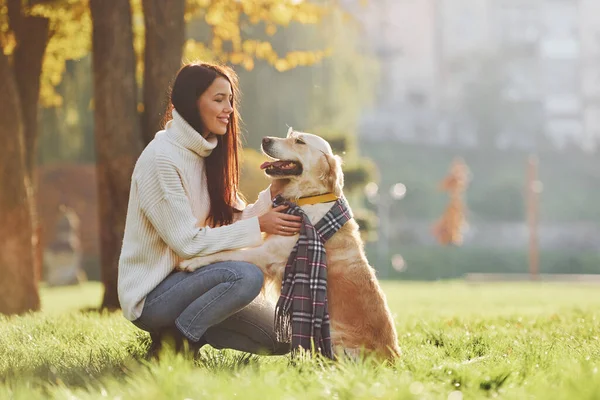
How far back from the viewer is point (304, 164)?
4035 mm

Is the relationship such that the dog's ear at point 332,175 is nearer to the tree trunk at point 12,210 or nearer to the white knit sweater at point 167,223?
the white knit sweater at point 167,223

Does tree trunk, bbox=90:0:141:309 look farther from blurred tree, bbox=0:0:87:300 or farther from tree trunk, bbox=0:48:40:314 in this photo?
blurred tree, bbox=0:0:87:300

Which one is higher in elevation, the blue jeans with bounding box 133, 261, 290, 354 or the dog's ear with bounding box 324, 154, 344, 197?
the dog's ear with bounding box 324, 154, 344, 197

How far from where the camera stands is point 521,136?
2721 inches

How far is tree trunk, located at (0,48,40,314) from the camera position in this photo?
7219 millimetres

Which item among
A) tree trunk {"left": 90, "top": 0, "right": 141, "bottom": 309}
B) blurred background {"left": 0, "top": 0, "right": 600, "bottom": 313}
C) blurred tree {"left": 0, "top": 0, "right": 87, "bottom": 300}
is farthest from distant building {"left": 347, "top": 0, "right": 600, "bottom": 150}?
tree trunk {"left": 90, "top": 0, "right": 141, "bottom": 309}

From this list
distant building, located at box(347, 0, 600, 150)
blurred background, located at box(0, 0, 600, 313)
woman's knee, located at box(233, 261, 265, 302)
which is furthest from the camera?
distant building, located at box(347, 0, 600, 150)

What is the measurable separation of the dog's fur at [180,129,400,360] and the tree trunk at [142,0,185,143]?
3.10 metres

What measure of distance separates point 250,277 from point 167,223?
0.46 meters

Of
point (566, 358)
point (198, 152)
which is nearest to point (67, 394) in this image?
point (198, 152)

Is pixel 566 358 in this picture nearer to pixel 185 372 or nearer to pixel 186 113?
pixel 185 372

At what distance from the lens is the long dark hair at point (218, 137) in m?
3.94

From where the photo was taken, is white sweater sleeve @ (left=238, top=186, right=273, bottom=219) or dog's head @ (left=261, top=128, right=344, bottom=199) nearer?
dog's head @ (left=261, top=128, right=344, bottom=199)

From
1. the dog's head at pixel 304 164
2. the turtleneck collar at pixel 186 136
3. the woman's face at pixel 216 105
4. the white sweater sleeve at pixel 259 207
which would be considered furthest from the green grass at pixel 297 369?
the woman's face at pixel 216 105
